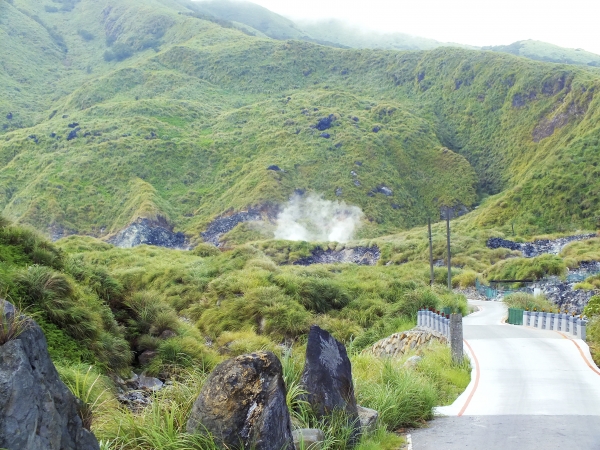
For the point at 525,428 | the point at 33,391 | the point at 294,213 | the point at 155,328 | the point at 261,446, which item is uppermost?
the point at 33,391

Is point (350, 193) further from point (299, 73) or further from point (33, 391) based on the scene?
point (33, 391)

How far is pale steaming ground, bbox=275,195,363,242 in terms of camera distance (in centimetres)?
8719

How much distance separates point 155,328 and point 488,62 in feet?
426

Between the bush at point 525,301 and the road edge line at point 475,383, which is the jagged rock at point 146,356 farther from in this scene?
the bush at point 525,301

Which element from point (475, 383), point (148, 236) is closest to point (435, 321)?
point (475, 383)

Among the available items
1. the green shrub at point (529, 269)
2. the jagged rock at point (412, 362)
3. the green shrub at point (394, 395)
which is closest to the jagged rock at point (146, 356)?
the green shrub at point (394, 395)

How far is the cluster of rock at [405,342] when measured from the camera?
19.6 meters

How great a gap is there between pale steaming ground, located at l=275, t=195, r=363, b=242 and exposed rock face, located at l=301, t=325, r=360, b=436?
251ft

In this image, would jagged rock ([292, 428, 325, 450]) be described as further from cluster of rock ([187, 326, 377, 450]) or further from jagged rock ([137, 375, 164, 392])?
jagged rock ([137, 375, 164, 392])

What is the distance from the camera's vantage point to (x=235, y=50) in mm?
162625

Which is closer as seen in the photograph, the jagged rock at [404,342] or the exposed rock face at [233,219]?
the jagged rock at [404,342]

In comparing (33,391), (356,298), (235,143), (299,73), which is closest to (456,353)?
(33,391)

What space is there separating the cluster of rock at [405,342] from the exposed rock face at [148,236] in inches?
2551

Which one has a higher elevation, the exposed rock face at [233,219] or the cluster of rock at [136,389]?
the cluster of rock at [136,389]
